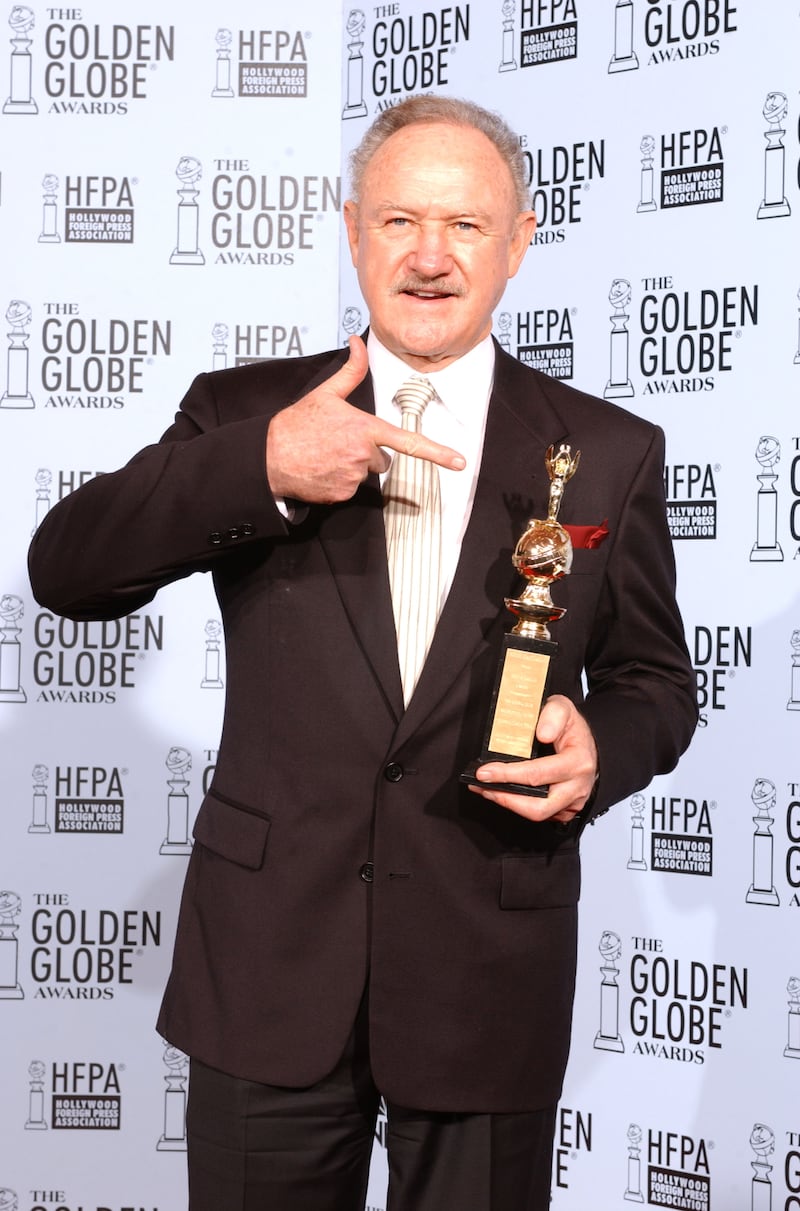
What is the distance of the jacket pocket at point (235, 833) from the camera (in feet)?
5.65

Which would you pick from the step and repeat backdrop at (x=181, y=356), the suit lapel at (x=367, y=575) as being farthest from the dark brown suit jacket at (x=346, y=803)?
the step and repeat backdrop at (x=181, y=356)

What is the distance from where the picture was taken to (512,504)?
1785mm

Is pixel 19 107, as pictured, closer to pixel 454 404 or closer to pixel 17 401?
pixel 17 401

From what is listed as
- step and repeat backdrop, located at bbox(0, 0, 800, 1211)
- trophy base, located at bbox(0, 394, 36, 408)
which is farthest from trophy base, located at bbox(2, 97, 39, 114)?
trophy base, located at bbox(0, 394, 36, 408)

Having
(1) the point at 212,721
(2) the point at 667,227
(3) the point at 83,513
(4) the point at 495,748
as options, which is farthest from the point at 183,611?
(4) the point at 495,748

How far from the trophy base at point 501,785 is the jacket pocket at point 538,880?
192 mm

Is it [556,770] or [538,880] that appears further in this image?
[538,880]

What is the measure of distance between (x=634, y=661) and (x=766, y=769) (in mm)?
1321

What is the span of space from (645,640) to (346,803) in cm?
51

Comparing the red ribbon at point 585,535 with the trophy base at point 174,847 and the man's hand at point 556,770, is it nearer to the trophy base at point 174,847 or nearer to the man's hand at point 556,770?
the man's hand at point 556,770

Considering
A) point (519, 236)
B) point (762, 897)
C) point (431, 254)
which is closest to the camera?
point (431, 254)

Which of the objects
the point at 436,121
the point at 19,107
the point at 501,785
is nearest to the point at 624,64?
the point at 19,107

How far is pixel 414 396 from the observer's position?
179 cm

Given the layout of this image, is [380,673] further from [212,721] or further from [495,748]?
[212,721]
